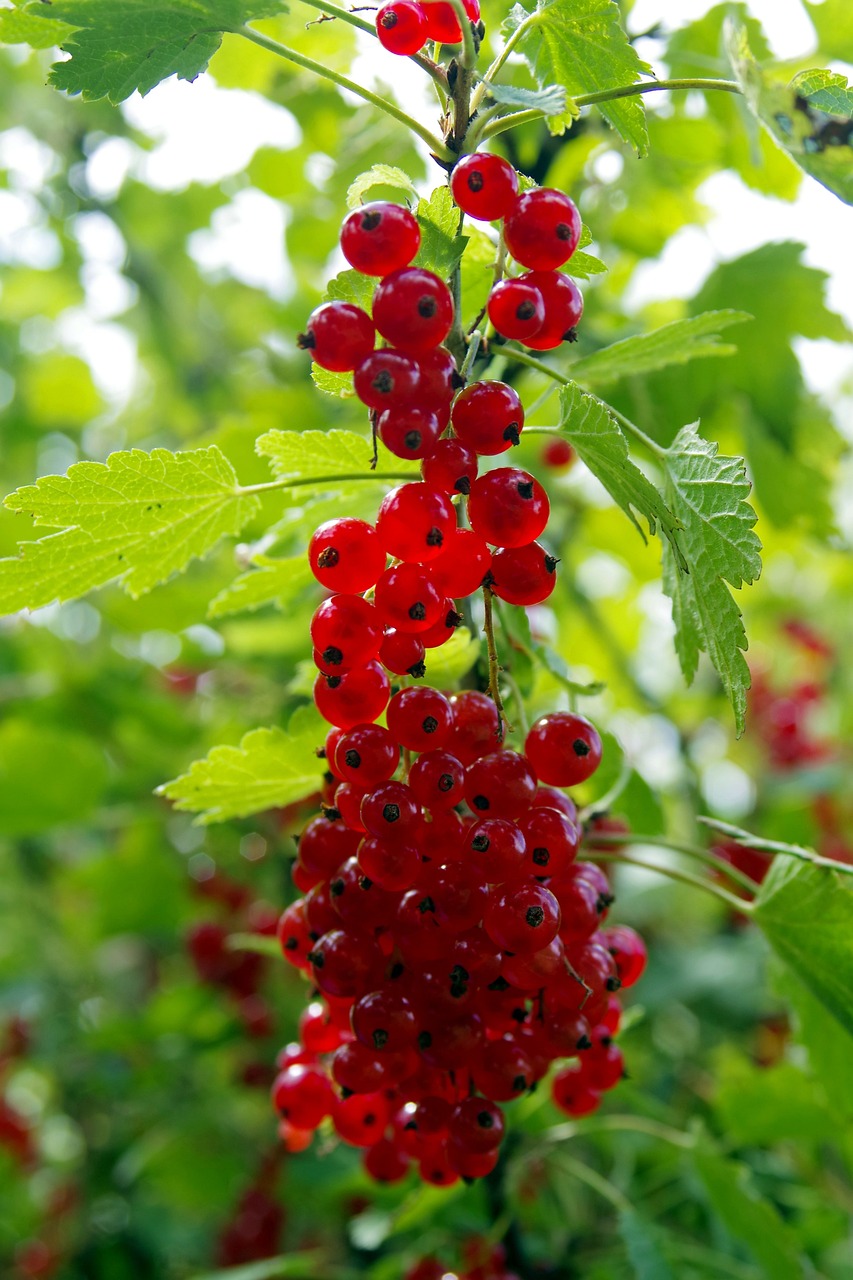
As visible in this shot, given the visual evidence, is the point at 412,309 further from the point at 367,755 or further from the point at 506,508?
the point at 367,755

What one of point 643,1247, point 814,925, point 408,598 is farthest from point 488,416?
point 643,1247

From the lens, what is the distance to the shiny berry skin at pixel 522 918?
84 centimetres

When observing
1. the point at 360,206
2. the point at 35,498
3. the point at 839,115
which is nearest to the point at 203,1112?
the point at 35,498

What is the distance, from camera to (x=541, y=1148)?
134 centimetres

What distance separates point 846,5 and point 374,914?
74.6 inches

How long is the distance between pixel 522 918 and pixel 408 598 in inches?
11.1

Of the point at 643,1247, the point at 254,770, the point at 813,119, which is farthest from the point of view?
the point at 643,1247

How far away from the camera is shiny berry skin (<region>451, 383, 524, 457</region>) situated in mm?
835

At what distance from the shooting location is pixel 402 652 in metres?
0.88

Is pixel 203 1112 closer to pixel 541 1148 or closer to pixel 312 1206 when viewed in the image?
pixel 312 1206

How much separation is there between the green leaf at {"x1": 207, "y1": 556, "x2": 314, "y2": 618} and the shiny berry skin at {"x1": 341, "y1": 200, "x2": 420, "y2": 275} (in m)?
0.36

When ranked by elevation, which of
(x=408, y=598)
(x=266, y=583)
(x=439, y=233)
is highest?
(x=439, y=233)

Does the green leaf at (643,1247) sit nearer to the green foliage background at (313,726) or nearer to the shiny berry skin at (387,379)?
the green foliage background at (313,726)

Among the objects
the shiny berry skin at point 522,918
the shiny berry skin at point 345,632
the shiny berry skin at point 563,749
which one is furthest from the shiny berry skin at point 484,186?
the shiny berry skin at point 522,918
